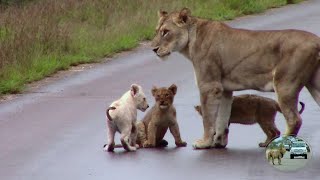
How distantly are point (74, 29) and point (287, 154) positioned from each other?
13354 mm

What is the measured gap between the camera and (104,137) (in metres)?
15.3

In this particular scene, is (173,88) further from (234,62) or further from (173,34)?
(234,62)

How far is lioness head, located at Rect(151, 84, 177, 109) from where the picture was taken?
14.5m

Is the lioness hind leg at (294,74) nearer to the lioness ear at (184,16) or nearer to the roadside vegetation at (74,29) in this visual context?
the lioness ear at (184,16)

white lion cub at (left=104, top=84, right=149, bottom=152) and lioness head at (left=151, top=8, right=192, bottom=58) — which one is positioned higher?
lioness head at (left=151, top=8, right=192, bottom=58)

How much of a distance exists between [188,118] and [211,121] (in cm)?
230

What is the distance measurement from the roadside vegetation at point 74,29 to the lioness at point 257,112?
18.5ft

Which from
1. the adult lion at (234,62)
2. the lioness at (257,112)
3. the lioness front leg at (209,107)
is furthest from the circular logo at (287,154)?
the lioness at (257,112)

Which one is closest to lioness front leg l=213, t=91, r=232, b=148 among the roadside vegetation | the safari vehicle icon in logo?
the safari vehicle icon in logo

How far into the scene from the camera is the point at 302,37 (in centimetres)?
1382

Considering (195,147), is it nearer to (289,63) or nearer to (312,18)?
(289,63)

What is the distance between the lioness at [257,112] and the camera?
1450 cm

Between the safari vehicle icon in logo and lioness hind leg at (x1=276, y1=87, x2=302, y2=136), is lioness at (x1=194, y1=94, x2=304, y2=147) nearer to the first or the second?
lioness hind leg at (x1=276, y1=87, x2=302, y2=136)

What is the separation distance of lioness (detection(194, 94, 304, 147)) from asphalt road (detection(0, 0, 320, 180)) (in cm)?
25
